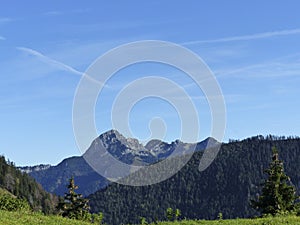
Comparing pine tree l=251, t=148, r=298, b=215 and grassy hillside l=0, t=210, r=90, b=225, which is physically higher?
pine tree l=251, t=148, r=298, b=215

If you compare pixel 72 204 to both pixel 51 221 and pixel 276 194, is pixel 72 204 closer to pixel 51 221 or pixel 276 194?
pixel 276 194

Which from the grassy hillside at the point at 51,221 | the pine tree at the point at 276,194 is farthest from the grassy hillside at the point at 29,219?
the pine tree at the point at 276,194

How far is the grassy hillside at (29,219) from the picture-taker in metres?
27.6

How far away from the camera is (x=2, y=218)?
27797mm

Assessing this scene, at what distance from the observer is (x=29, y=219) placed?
96.0ft

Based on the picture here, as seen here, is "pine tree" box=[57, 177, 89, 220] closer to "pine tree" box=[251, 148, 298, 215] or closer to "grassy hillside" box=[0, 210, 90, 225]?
"pine tree" box=[251, 148, 298, 215]

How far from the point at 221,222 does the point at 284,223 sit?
14.5ft

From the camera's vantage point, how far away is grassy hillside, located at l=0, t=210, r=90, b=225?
1088 inches

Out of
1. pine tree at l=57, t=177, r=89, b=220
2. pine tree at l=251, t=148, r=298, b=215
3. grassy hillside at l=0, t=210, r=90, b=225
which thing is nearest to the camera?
grassy hillside at l=0, t=210, r=90, b=225

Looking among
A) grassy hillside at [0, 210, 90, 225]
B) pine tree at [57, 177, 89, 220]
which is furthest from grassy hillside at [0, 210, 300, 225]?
pine tree at [57, 177, 89, 220]

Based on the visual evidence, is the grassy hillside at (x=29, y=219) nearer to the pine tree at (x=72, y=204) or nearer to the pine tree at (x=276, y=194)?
the pine tree at (x=276, y=194)

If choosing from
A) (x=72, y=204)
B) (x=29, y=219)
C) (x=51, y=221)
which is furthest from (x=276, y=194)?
(x=29, y=219)

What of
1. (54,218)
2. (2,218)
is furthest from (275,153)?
(2,218)

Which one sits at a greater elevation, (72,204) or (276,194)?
(276,194)
